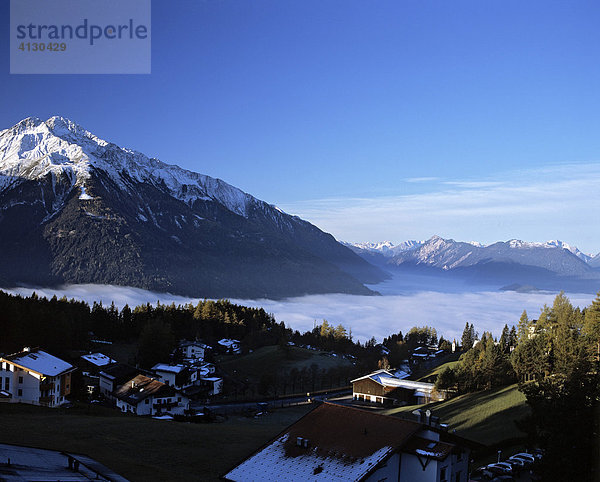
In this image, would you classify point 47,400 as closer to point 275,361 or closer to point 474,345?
point 275,361

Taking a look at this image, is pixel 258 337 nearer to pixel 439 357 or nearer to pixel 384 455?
pixel 439 357

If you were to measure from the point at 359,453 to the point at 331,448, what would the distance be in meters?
1.45

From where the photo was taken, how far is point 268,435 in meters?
37.6

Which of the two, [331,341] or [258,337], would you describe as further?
[331,341]

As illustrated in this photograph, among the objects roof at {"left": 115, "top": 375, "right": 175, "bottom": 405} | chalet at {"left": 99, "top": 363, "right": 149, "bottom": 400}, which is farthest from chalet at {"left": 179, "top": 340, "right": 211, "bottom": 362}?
roof at {"left": 115, "top": 375, "right": 175, "bottom": 405}

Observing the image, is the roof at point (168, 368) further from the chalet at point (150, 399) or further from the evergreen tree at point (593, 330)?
the evergreen tree at point (593, 330)

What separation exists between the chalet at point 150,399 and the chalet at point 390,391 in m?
28.1

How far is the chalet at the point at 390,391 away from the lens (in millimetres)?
75062

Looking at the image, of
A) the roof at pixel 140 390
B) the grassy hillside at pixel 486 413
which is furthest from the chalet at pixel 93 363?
the grassy hillside at pixel 486 413

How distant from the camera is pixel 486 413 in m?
50.2

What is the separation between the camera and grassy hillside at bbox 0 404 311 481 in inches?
950

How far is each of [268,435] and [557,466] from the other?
20816 mm

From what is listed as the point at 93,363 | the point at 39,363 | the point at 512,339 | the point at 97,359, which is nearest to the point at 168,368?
the point at 93,363

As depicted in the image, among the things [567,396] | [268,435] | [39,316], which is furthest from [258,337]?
[567,396]
